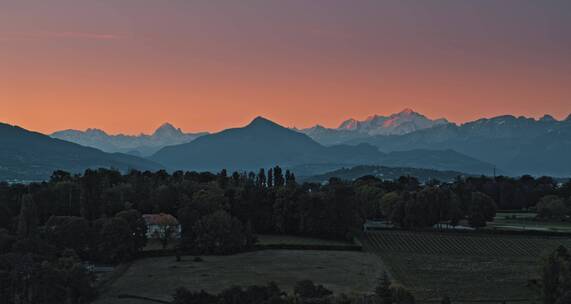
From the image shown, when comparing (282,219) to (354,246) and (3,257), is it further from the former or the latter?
(3,257)

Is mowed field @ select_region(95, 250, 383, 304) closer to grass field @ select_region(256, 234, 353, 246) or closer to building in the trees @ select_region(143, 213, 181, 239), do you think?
grass field @ select_region(256, 234, 353, 246)

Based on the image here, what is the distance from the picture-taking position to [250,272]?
3172 inches

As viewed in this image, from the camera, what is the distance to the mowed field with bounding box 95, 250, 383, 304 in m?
69.1

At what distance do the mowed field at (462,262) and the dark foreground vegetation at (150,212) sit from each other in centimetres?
915

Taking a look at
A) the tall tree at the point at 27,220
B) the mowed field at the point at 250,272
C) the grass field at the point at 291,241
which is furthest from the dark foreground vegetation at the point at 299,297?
the grass field at the point at 291,241

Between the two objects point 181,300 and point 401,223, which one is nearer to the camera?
point 181,300

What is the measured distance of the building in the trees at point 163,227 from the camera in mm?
101838

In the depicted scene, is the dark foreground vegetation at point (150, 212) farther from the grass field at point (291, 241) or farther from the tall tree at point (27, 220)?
the grass field at point (291, 241)

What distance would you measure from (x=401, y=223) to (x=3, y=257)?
3175 inches

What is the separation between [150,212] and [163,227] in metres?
25.8

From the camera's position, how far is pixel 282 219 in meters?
121

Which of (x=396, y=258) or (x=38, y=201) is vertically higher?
(x=38, y=201)

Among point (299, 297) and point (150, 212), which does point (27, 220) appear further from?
point (299, 297)

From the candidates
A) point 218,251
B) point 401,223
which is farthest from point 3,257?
point 401,223
